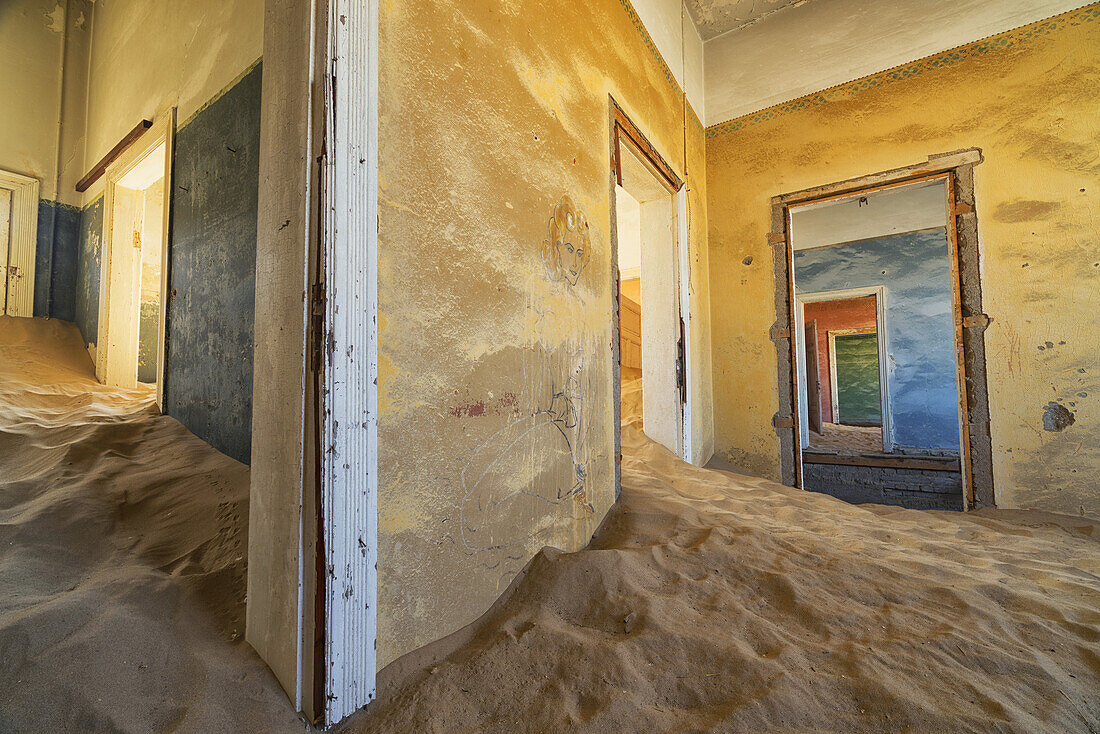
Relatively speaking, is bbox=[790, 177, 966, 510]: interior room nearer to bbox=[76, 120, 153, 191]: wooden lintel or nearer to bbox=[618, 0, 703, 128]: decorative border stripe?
bbox=[618, 0, 703, 128]: decorative border stripe

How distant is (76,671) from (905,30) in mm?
6200

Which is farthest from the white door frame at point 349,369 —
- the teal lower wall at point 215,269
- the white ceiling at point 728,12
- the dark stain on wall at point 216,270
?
the white ceiling at point 728,12

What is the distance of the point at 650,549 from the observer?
2.09m

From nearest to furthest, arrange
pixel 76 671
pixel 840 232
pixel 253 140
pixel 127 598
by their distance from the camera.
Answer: pixel 76 671 → pixel 127 598 → pixel 253 140 → pixel 840 232

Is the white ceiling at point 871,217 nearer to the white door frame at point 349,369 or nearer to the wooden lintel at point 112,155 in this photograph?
the white door frame at point 349,369

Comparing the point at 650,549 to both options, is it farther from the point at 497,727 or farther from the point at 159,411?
the point at 159,411

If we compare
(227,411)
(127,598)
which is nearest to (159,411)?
(227,411)

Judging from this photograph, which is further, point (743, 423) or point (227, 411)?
point (743, 423)

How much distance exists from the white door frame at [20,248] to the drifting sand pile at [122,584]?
2.61 metres

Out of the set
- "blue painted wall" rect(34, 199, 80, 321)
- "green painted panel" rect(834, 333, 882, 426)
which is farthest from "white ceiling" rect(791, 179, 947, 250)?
"blue painted wall" rect(34, 199, 80, 321)

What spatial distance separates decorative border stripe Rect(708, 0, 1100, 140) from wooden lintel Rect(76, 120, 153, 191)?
5.08 m

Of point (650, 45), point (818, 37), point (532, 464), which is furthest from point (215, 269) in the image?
point (818, 37)

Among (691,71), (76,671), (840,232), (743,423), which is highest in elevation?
(691,71)

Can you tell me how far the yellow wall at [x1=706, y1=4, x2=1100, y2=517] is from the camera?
124 inches
